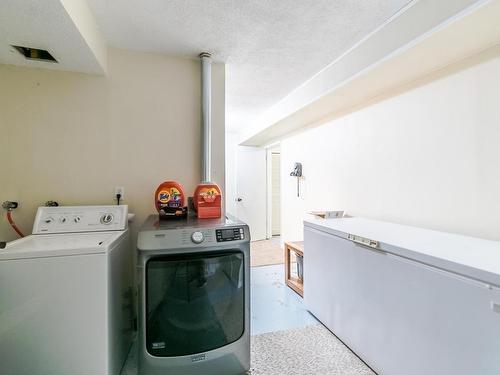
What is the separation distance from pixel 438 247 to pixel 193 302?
4.87 ft

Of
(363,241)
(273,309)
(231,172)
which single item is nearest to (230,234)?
(363,241)

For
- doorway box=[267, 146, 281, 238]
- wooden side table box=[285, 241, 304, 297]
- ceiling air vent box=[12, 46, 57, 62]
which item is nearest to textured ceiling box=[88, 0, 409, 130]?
ceiling air vent box=[12, 46, 57, 62]

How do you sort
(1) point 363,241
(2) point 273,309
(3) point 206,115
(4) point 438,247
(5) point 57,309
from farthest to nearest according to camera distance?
(2) point 273,309 → (3) point 206,115 → (1) point 363,241 → (4) point 438,247 → (5) point 57,309

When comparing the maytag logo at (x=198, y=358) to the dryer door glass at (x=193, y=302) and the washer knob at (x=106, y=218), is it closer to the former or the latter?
the dryer door glass at (x=193, y=302)

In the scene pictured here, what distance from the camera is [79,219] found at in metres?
1.82

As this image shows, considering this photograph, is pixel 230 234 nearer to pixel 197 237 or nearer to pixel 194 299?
pixel 197 237

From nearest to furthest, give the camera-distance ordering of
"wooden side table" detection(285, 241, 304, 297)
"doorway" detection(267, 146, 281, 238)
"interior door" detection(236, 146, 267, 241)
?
"wooden side table" detection(285, 241, 304, 297), "interior door" detection(236, 146, 267, 241), "doorway" detection(267, 146, 281, 238)

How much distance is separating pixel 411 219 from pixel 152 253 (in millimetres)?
2076

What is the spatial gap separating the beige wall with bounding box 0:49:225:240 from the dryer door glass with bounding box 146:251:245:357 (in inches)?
35.7

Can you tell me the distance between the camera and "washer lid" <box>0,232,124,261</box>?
4.21 ft

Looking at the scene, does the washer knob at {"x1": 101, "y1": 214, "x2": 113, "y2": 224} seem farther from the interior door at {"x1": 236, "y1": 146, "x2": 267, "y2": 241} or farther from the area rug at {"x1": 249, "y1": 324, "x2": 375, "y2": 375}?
the interior door at {"x1": 236, "y1": 146, "x2": 267, "y2": 241}

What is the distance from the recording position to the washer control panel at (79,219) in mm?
1763

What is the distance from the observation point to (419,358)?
1325 millimetres

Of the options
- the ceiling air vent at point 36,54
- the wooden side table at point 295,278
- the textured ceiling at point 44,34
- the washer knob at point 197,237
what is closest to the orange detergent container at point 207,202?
the washer knob at point 197,237
